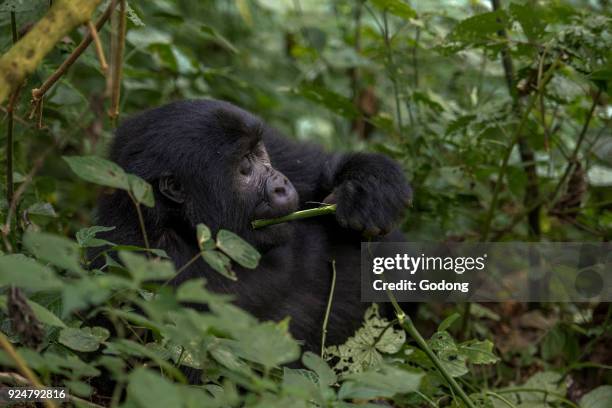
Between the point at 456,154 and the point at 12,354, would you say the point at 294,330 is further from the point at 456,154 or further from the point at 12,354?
the point at 12,354

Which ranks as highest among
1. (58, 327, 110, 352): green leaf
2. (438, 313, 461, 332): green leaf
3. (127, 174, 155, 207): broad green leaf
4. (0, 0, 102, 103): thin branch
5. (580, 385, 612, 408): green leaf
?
(0, 0, 102, 103): thin branch

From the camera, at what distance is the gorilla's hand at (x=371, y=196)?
2.75 meters

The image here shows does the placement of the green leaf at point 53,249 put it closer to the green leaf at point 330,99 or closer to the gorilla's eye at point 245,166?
the gorilla's eye at point 245,166

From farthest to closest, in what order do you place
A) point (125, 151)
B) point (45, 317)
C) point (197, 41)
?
point (197, 41)
point (125, 151)
point (45, 317)

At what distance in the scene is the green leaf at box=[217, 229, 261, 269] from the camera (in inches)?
65.1

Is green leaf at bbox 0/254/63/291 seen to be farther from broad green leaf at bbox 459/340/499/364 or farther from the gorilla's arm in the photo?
the gorilla's arm

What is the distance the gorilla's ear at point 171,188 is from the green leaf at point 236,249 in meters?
0.98

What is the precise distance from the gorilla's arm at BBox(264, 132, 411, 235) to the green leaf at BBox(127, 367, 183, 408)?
162 centimetres

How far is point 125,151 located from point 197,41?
381 cm

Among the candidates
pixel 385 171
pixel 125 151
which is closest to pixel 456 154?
pixel 385 171

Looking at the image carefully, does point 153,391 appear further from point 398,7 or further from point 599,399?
point 398,7

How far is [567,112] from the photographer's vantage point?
369 cm

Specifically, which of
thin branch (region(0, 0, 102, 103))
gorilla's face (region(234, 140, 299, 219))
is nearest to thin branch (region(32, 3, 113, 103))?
thin branch (region(0, 0, 102, 103))

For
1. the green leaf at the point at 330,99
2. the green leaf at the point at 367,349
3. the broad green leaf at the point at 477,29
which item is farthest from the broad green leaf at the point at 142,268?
the green leaf at the point at 330,99
